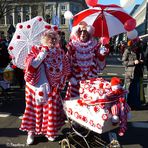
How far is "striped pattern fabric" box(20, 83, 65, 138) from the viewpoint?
17.7ft

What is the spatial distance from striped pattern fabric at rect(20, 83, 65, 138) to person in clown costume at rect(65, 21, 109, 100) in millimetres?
278

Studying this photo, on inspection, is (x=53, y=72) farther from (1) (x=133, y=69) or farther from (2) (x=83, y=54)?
(1) (x=133, y=69)

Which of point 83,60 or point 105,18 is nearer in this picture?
point 83,60

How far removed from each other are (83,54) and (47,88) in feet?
2.56

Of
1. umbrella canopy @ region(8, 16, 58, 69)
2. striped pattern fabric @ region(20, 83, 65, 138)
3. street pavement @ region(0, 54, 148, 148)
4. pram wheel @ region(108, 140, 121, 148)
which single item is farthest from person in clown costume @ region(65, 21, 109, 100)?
pram wheel @ region(108, 140, 121, 148)

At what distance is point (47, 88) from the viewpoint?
5.42 metres

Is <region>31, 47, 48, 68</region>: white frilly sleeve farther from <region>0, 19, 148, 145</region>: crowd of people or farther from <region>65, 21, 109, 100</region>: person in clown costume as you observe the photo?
<region>65, 21, 109, 100</region>: person in clown costume

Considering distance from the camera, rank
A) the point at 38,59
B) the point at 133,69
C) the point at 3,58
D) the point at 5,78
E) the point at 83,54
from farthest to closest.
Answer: the point at 3,58
the point at 5,78
the point at 133,69
the point at 83,54
the point at 38,59

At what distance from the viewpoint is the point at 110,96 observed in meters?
4.32

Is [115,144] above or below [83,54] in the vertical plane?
below

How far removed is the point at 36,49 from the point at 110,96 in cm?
157

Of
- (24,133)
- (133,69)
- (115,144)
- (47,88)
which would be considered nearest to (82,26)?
(47,88)

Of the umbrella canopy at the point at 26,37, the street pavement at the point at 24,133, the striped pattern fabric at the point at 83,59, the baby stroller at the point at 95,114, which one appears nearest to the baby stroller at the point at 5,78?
the street pavement at the point at 24,133

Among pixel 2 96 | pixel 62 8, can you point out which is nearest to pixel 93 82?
pixel 2 96
